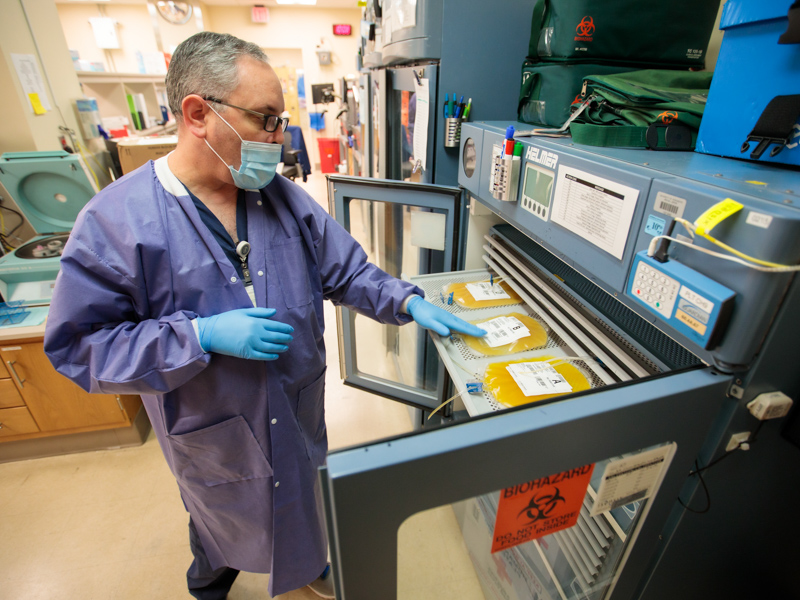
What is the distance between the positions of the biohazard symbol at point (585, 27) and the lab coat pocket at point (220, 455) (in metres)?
1.48

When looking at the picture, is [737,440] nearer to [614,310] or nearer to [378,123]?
[614,310]

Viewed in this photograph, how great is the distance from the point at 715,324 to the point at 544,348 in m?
0.62

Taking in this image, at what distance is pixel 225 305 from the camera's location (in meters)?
1.03

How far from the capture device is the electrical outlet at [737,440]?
68cm

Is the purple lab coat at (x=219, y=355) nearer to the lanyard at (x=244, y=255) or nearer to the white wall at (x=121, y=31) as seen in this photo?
the lanyard at (x=244, y=255)

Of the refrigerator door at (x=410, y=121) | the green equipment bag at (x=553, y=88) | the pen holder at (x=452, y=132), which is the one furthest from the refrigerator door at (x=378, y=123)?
the green equipment bag at (x=553, y=88)

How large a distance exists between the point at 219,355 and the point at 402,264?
5.68 feet

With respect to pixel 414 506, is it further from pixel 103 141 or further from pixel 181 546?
pixel 103 141

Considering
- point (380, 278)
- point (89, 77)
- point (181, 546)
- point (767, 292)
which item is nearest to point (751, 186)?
point (767, 292)

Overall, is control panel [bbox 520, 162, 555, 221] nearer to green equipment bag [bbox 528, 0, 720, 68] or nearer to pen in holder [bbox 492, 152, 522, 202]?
pen in holder [bbox 492, 152, 522, 202]

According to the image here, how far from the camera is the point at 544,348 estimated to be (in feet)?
3.87

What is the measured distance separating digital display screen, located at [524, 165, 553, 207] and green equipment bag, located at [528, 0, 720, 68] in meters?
0.52

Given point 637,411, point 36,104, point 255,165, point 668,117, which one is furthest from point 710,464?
point 36,104

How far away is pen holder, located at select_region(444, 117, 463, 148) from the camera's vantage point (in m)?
1.57
